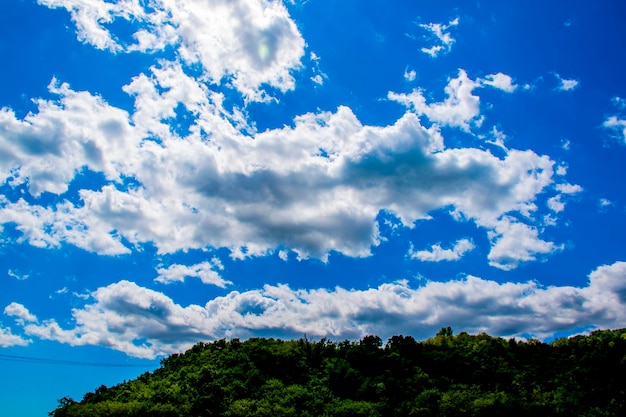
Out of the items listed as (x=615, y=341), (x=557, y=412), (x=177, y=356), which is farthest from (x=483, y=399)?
(x=177, y=356)

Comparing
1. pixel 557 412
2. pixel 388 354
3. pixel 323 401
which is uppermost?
pixel 388 354

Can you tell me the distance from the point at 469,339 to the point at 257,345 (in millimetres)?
27202

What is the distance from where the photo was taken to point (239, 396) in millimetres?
52094

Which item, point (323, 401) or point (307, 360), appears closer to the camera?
point (323, 401)

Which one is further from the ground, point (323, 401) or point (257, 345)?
point (257, 345)

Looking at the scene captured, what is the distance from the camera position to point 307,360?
2394 inches

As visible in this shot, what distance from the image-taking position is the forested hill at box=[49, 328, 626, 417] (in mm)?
45062

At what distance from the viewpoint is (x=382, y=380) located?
54469 mm

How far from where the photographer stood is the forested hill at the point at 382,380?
1774 inches

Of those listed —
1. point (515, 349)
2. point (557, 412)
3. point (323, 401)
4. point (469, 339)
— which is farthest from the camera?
point (469, 339)

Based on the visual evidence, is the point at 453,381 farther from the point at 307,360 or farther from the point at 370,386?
the point at 307,360

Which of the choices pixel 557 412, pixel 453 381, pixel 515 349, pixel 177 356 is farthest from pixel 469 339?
pixel 177 356

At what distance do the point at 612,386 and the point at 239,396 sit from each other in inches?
1409

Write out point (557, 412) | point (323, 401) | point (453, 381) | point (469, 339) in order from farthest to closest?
point (469, 339), point (453, 381), point (323, 401), point (557, 412)
